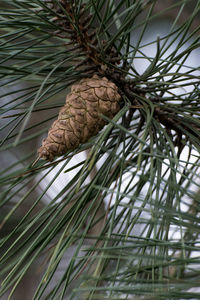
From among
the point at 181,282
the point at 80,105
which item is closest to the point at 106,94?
the point at 80,105

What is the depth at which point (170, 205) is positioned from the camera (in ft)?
1.34

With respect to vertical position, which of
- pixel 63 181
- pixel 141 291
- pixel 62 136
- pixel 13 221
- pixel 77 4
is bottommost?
pixel 141 291

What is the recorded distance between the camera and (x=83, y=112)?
429 mm

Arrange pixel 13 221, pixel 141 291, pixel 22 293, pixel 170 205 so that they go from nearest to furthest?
pixel 141 291 < pixel 170 205 < pixel 13 221 < pixel 22 293

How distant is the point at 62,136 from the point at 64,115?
1.0 inches

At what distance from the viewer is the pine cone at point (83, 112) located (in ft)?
1.37

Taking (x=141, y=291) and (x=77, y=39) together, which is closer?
(x=141, y=291)

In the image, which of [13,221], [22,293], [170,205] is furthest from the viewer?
[22,293]

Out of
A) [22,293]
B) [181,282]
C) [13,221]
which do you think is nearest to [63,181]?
[13,221]

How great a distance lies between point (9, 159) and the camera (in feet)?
4.18

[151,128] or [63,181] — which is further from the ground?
[63,181]

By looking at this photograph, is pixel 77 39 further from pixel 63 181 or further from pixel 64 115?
pixel 63 181

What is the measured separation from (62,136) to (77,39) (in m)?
0.11

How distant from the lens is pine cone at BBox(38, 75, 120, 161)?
42 cm
